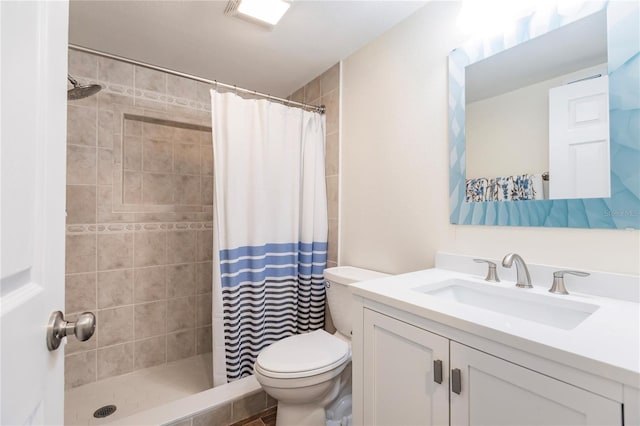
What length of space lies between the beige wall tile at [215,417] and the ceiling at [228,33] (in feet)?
6.77

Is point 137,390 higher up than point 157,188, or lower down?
lower down

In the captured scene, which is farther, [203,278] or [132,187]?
[203,278]

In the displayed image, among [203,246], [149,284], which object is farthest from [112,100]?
[149,284]

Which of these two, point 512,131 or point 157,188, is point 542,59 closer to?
point 512,131

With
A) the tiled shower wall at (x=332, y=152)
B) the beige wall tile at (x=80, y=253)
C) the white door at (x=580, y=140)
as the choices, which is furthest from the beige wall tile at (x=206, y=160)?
the white door at (x=580, y=140)

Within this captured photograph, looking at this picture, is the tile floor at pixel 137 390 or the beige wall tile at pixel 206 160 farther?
the beige wall tile at pixel 206 160

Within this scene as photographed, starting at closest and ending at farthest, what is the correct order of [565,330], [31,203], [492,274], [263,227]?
[31,203], [565,330], [492,274], [263,227]

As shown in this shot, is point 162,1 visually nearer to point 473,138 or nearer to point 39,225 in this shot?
point 39,225

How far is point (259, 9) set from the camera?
1485 mm

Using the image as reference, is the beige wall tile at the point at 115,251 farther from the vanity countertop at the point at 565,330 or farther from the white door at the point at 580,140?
the white door at the point at 580,140

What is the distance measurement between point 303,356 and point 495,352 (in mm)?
908

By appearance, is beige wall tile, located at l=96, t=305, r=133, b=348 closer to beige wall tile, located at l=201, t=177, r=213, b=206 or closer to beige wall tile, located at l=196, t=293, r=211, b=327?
beige wall tile, located at l=196, t=293, r=211, b=327

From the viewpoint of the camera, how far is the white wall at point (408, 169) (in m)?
1.16

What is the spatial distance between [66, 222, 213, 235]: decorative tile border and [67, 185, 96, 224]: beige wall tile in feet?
0.15
